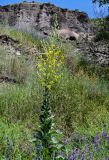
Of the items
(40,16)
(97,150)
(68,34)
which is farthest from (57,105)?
(40,16)

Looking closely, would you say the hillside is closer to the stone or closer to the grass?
the grass

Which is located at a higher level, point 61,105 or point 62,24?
point 62,24

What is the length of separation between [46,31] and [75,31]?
88.0 inches

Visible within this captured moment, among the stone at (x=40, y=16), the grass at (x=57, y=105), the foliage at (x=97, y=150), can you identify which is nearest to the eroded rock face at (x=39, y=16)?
the stone at (x=40, y=16)

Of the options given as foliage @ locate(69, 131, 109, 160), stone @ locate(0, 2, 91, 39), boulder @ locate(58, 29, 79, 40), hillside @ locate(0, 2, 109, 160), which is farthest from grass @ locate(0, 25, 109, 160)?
stone @ locate(0, 2, 91, 39)

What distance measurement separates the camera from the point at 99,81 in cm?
1259

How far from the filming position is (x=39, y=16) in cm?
2291

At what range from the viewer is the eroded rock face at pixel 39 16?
886 inches

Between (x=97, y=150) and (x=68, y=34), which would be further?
(x=68, y=34)

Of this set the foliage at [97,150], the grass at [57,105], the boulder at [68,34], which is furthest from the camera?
the boulder at [68,34]

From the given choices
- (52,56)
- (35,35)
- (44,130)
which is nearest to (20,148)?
(44,130)

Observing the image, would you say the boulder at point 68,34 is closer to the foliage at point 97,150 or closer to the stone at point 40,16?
the stone at point 40,16

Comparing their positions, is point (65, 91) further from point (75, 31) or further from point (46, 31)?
point (75, 31)

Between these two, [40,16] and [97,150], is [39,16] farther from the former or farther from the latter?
[97,150]
